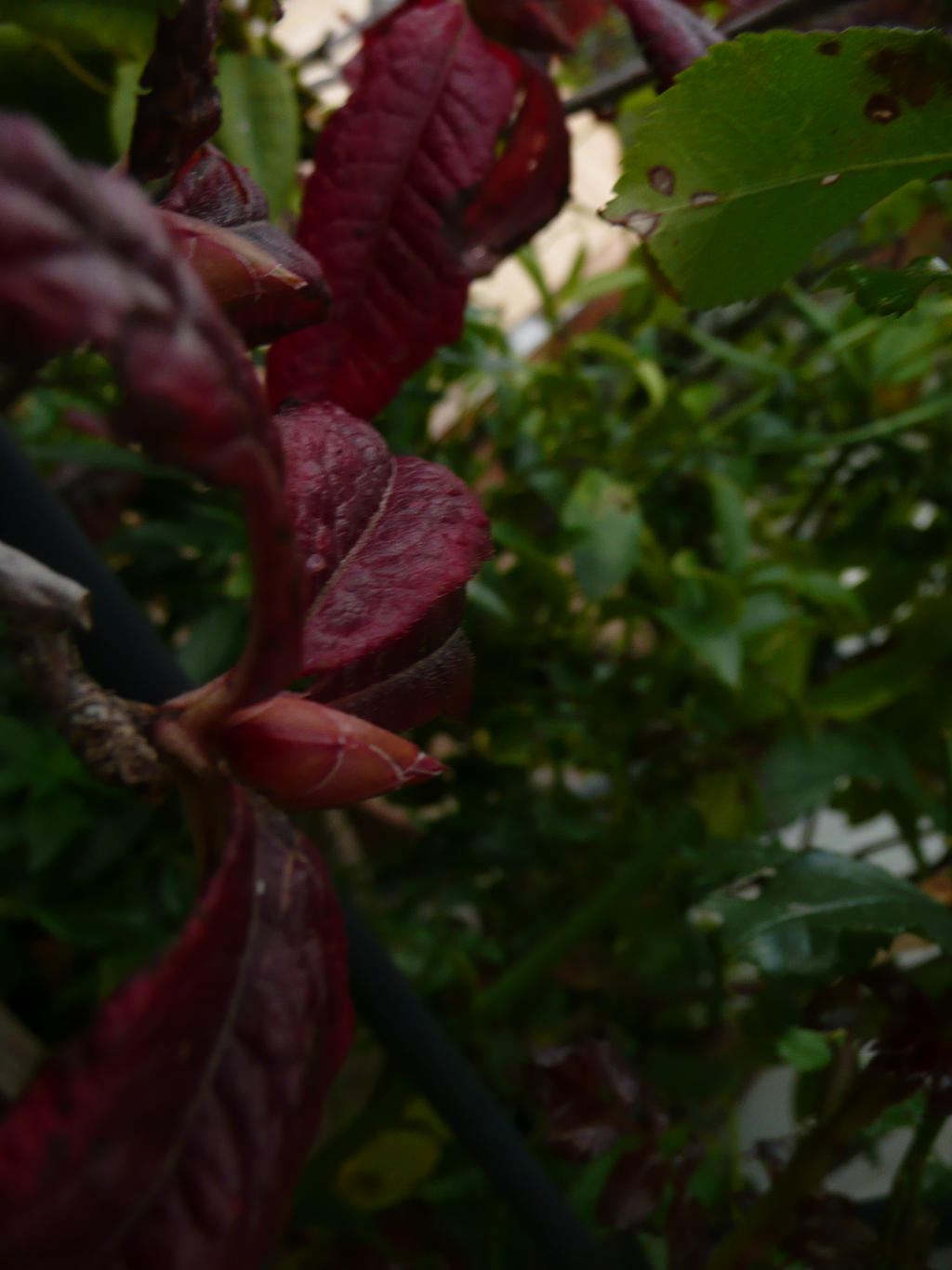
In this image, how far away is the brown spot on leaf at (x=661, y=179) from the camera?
239 millimetres

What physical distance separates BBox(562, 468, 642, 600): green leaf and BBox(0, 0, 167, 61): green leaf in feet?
1.03

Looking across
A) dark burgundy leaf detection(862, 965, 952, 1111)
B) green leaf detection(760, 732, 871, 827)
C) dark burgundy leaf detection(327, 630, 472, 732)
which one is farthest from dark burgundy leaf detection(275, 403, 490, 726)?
green leaf detection(760, 732, 871, 827)

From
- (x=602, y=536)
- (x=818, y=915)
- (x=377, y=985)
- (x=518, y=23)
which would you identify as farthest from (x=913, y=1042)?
(x=518, y=23)

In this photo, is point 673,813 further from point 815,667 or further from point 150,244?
point 150,244

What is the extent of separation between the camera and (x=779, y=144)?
24 cm

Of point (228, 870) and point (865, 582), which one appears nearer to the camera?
point (228, 870)

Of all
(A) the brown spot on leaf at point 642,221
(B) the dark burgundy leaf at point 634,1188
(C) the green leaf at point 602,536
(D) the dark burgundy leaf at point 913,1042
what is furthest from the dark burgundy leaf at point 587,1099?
(A) the brown spot on leaf at point 642,221

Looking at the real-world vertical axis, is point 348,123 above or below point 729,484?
above

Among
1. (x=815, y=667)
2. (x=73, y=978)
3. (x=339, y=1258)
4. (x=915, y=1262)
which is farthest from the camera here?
(x=815, y=667)

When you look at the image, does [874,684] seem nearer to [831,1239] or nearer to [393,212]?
[831,1239]

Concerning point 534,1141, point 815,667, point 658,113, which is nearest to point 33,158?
point 658,113

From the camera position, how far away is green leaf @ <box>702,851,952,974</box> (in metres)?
0.35

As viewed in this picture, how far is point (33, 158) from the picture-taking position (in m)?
0.11

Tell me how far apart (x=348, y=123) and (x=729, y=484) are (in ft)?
1.21
